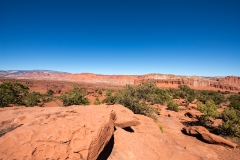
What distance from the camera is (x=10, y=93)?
60.6ft

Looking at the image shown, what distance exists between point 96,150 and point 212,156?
10970mm

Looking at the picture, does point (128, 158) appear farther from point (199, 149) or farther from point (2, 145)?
point (199, 149)

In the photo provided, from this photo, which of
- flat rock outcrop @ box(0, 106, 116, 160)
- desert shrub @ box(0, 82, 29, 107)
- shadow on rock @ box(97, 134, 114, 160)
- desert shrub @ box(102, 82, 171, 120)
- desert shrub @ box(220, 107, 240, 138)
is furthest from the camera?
desert shrub @ box(102, 82, 171, 120)

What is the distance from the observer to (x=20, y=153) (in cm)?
381

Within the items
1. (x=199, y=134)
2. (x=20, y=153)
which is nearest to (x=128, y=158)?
(x=20, y=153)

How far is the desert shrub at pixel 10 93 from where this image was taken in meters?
17.2

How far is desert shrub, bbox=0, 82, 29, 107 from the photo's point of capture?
17.2 metres

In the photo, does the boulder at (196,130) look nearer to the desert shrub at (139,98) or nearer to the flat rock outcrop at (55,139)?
the desert shrub at (139,98)

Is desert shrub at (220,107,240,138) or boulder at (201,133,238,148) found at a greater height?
desert shrub at (220,107,240,138)

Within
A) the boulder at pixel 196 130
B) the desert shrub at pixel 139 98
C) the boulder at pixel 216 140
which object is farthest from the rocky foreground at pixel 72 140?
the desert shrub at pixel 139 98

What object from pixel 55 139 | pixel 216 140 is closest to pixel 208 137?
pixel 216 140

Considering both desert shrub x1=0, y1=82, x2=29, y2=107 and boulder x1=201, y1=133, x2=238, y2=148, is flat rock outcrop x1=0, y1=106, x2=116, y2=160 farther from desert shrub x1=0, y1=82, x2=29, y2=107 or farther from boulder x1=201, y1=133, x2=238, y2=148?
desert shrub x1=0, y1=82, x2=29, y2=107

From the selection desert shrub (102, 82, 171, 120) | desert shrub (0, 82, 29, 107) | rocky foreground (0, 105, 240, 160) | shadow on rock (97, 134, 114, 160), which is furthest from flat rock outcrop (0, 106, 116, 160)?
desert shrub (0, 82, 29, 107)

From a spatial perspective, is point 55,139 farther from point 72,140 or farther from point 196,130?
point 196,130
